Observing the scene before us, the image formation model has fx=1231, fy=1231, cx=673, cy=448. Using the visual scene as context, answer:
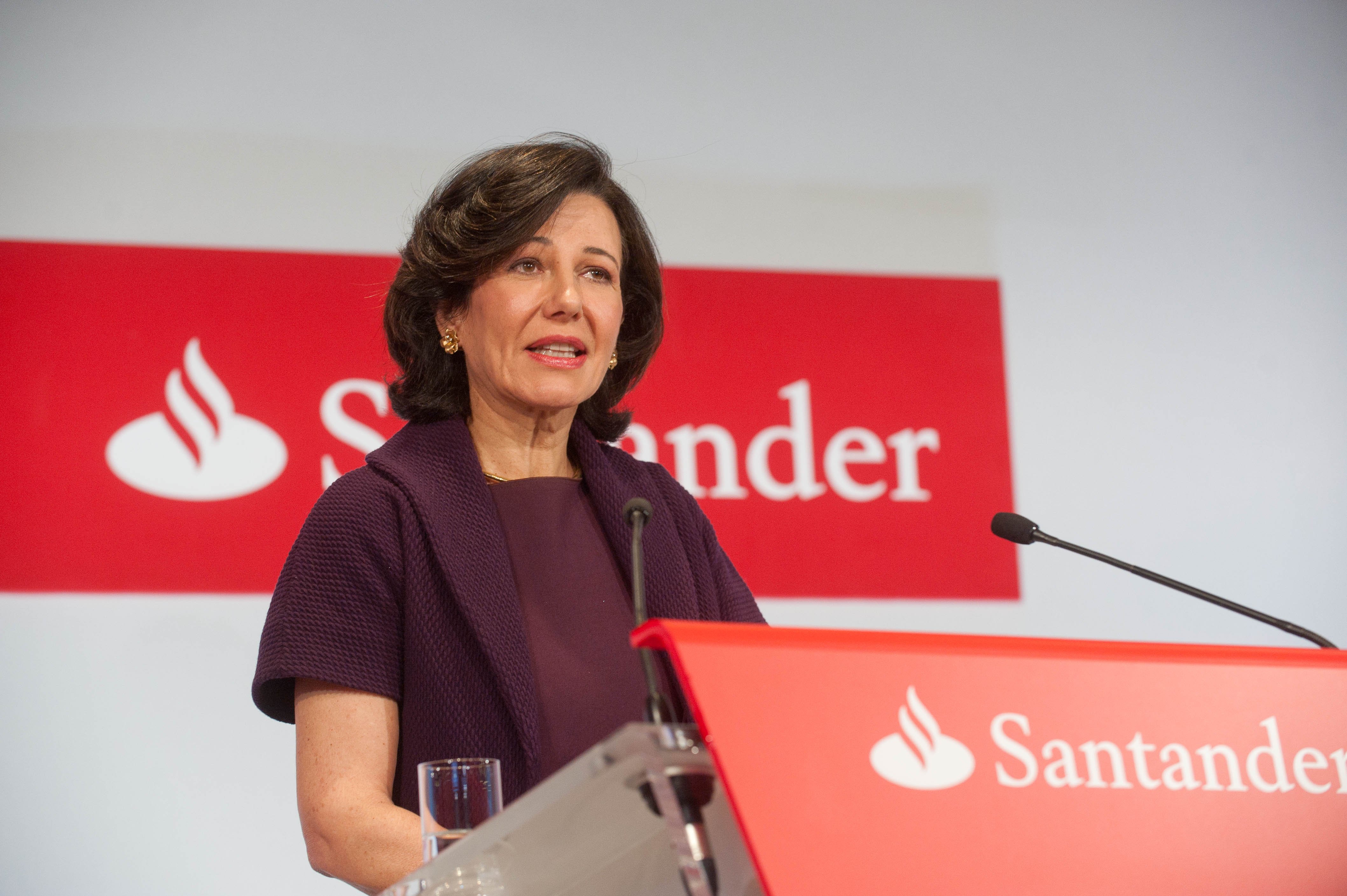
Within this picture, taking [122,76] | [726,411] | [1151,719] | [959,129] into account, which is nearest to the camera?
[1151,719]

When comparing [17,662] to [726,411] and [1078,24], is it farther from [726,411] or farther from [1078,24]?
[1078,24]

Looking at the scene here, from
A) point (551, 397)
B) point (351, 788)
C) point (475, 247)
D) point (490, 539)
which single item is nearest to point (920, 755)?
point (351, 788)

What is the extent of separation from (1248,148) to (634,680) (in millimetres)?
2608

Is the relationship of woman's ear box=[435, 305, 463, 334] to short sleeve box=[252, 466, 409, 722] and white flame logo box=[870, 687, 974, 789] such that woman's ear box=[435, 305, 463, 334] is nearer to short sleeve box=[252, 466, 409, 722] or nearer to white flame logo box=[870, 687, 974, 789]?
short sleeve box=[252, 466, 409, 722]

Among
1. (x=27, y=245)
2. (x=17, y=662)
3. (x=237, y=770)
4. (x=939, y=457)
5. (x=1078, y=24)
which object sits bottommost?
(x=237, y=770)

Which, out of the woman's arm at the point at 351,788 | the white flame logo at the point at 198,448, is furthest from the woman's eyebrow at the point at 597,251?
the white flame logo at the point at 198,448

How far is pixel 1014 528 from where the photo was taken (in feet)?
4.41

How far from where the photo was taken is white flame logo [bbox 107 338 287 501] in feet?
8.31

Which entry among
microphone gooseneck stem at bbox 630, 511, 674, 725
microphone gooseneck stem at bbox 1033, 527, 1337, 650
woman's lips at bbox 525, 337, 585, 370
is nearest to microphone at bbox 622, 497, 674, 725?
microphone gooseneck stem at bbox 630, 511, 674, 725

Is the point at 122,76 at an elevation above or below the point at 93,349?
above

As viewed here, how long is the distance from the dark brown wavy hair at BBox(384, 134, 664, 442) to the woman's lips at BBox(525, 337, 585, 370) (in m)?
0.12

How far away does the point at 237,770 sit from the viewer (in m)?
2.46

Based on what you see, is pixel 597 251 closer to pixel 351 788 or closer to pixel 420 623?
pixel 420 623

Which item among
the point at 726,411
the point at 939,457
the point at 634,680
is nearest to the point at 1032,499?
the point at 939,457
